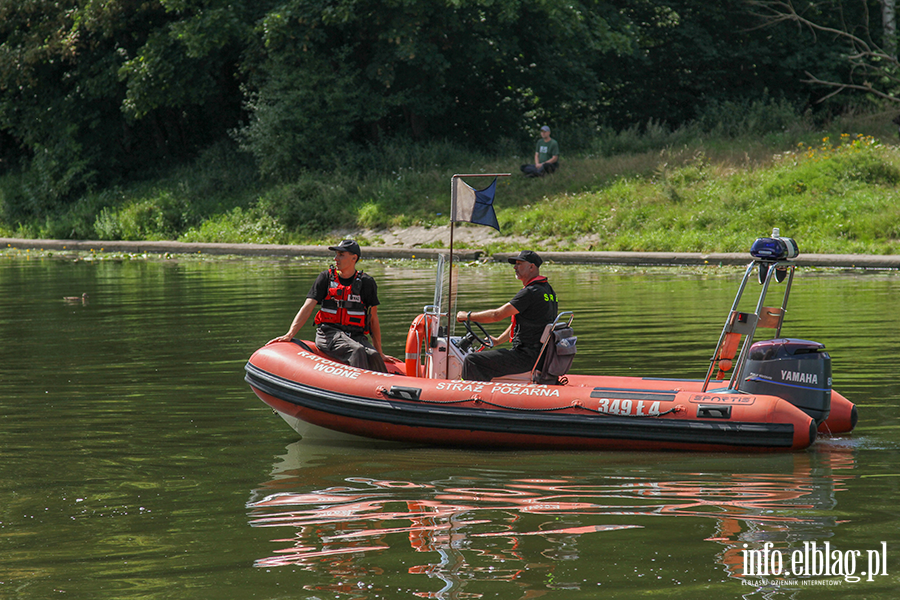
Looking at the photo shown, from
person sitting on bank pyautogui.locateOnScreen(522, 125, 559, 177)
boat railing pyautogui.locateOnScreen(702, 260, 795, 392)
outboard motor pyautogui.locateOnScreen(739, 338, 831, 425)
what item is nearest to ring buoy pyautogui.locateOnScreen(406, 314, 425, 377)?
boat railing pyautogui.locateOnScreen(702, 260, 795, 392)

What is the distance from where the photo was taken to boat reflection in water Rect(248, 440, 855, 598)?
492 cm

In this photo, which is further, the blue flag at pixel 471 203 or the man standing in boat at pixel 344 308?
the man standing in boat at pixel 344 308

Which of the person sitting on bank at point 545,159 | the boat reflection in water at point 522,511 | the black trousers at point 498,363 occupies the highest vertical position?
the person sitting on bank at point 545,159

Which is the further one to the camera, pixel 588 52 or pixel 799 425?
pixel 588 52

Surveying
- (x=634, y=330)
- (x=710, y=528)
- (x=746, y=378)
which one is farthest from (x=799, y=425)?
(x=634, y=330)

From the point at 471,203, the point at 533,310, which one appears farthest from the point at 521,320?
the point at 471,203

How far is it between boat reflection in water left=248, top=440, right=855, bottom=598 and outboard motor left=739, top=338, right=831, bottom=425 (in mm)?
323

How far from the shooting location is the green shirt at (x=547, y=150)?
23812mm

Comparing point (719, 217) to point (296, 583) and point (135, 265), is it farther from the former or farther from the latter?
point (296, 583)

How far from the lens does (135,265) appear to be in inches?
917

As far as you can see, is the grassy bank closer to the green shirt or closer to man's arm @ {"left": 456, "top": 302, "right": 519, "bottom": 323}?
the green shirt


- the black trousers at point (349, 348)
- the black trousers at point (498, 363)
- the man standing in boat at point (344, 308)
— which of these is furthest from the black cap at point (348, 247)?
the black trousers at point (498, 363)

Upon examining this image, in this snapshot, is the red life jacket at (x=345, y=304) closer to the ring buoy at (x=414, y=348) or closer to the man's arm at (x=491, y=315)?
the ring buoy at (x=414, y=348)

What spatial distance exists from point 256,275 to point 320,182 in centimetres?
715
